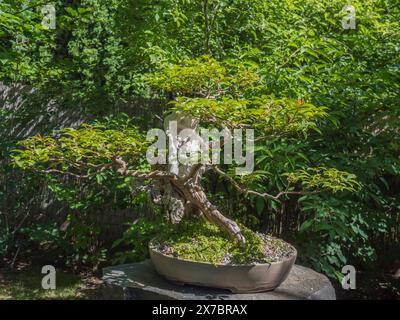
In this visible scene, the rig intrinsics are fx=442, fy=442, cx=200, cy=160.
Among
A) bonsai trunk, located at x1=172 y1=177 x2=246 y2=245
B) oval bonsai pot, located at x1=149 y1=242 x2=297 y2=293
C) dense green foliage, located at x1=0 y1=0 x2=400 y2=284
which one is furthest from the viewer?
dense green foliage, located at x1=0 y1=0 x2=400 y2=284

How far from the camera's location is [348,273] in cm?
333

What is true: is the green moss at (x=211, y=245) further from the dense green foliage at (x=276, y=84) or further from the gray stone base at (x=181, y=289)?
the dense green foliage at (x=276, y=84)

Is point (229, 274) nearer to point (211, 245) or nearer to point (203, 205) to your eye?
point (211, 245)

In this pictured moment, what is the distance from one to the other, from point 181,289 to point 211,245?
25cm

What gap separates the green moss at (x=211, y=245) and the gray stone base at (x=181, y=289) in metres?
0.14

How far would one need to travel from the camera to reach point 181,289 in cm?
200

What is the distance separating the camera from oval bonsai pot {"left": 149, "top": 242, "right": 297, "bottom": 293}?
194 centimetres

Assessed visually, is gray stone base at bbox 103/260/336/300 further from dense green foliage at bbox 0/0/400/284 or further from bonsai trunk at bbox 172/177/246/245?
dense green foliage at bbox 0/0/400/284

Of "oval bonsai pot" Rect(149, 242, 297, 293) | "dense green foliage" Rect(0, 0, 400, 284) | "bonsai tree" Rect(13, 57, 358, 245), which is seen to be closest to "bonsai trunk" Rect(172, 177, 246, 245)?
"bonsai tree" Rect(13, 57, 358, 245)

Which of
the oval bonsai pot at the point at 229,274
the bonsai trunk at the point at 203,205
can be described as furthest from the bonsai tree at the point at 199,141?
the oval bonsai pot at the point at 229,274

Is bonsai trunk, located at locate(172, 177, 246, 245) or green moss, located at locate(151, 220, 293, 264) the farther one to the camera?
bonsai trunk, located at locate(172, 177, 246, 245)

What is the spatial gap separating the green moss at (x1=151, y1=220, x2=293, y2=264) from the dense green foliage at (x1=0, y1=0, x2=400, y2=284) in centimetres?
41
